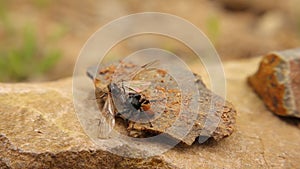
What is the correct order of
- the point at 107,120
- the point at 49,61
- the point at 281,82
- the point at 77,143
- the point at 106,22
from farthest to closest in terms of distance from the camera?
the point at 106,22 < the point at 49,61 < the point at 281,82 < the point at 107,120 < the point at 77,143

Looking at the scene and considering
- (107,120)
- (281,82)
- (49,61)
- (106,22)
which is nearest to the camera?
(107,120)

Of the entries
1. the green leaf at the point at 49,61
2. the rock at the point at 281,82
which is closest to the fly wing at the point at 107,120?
the rock at the point at 281,82

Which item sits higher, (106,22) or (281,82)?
(106,22)

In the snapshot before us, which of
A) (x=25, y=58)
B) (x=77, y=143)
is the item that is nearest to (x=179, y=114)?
(x=77, y=143)

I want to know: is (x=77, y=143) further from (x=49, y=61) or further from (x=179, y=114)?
(x=49, y=61)

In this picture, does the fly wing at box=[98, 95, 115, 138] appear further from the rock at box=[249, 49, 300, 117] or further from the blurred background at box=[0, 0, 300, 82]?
the blurred background at box=[0, 0, 300, 82]

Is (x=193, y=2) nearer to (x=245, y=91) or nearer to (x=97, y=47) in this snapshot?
(x=97, y=47)

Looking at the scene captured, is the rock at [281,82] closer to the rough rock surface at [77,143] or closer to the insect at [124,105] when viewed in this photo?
the rough rock surface at [77,143]
